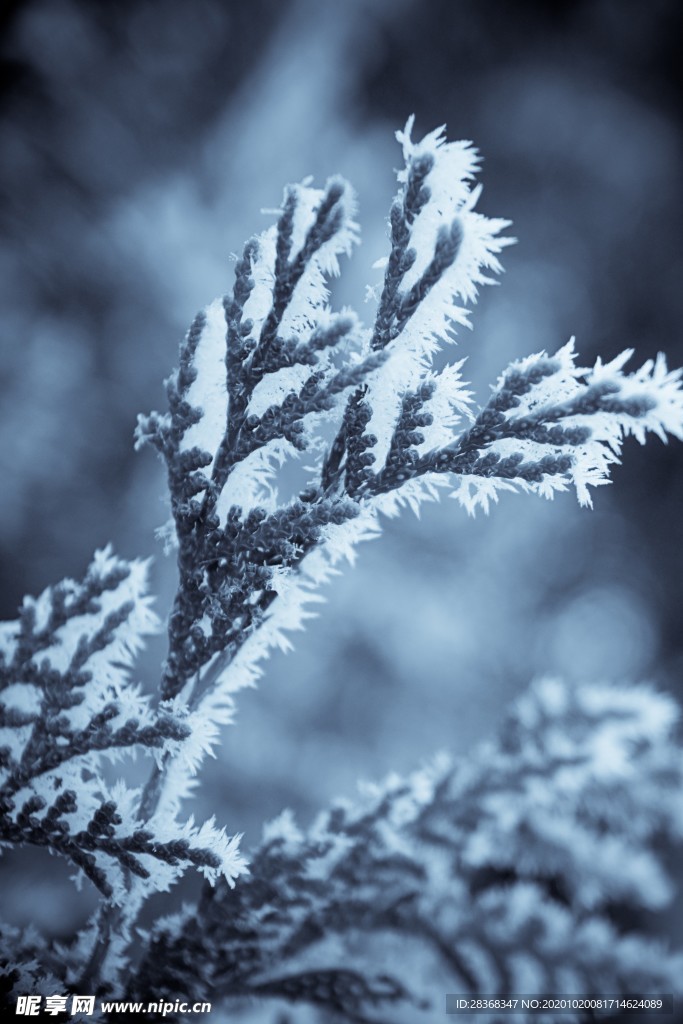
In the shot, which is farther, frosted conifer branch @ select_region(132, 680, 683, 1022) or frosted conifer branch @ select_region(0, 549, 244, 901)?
frosted conifer branch @ select_region(0, 549, 244, 901)

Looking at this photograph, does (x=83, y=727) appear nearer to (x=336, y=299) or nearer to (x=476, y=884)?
(x=476, y=884)

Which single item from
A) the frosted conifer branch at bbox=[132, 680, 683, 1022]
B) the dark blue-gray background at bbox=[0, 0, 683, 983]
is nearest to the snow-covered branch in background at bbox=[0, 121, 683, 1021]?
the frosted conifer branch at bbox=[132, 680, 683, 1022]

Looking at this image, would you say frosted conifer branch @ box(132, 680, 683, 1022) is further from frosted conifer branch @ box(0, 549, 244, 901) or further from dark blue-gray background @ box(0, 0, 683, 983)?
dark blue-gray background @ box(0, 0, 683, 983)

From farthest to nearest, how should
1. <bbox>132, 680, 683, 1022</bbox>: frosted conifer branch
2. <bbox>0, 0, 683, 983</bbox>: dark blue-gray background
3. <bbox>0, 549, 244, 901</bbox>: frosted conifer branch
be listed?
<bbox>0, 0, 683, 983</bbox>: dark blue-gray background → <bbox>0, 549, 244, 901</bbox>: frosted conifer branch → <bbox>132, 680, 683, 1022</bbox>: frosted conifer branch

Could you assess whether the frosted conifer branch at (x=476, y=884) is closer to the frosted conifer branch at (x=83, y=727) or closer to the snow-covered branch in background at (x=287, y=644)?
the snow-covered branch in background at (x=287, y=644)

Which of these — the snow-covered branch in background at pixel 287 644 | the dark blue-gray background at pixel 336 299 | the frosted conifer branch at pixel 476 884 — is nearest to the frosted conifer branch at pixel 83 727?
the snow-covered branch in background at pixel 287 644

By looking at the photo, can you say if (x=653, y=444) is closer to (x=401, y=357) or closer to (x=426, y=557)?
(x=426, y=557)

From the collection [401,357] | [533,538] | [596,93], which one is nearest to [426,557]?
[533,538]
